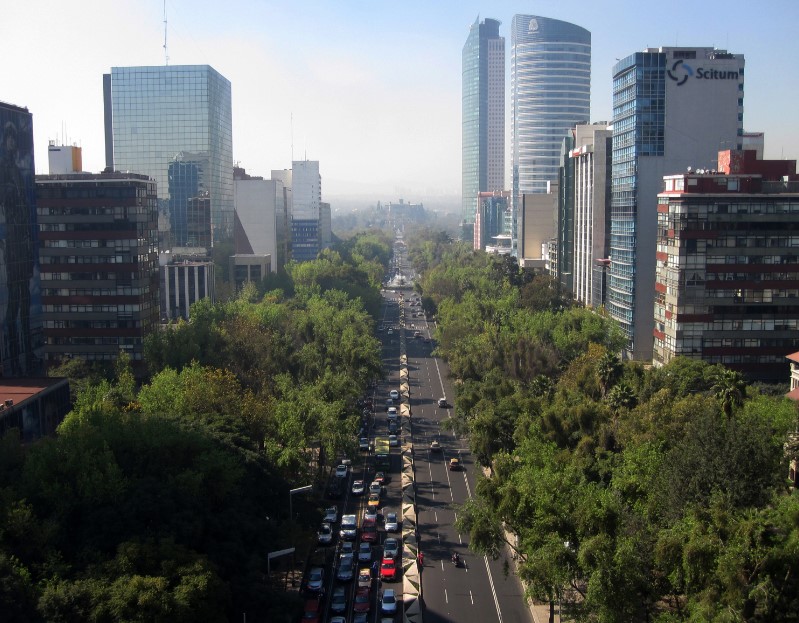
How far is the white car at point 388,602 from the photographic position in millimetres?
37094

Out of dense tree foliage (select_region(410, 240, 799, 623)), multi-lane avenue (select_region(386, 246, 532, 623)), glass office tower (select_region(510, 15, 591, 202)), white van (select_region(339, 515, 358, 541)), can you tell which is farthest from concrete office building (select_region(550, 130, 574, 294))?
glass office tower (select_region(510, 15, 591, 202))

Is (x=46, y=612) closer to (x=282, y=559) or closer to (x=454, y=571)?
(x=282, y=559)

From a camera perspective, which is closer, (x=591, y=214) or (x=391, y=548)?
(x=391, y=548)

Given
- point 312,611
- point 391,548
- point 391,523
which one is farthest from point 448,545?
point 312,611

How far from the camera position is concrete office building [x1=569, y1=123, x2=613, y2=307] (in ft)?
310

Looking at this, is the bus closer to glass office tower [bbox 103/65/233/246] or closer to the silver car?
the silver car

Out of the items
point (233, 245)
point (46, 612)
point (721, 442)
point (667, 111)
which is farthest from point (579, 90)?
point (46, 612)

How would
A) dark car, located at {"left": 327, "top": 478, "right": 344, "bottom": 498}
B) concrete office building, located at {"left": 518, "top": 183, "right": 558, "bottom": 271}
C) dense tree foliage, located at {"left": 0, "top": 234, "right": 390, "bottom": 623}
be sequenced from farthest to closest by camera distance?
concrete office building, located at {"left": 518, "top": 183, "right": 558, "bottom": 271} < dark car, located at {"left": 327, "top": 478, "right": 344, "bottom": 498} < dense tree foliage, located at {"left": 0, "top": 234, "right": 390, "bottom": 623}

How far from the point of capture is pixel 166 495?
34.8 metres

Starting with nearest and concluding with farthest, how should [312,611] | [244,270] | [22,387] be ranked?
[312,611] → [22,387] → [244,270]

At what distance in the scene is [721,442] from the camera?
36.3m

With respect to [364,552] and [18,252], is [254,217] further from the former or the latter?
[364,552]

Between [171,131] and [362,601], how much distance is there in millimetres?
105364

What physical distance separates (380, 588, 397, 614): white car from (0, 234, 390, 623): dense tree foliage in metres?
4.48
